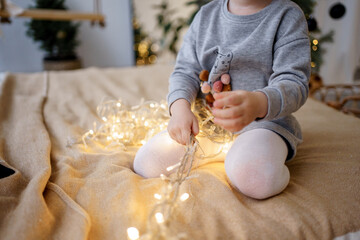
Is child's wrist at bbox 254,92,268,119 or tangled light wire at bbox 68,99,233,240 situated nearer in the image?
child's wrist at bbox 254,92,268,119

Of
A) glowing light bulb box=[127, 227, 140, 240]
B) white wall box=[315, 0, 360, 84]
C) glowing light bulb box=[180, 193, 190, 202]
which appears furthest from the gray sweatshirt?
white wall box=[315, 0, 360, 84]

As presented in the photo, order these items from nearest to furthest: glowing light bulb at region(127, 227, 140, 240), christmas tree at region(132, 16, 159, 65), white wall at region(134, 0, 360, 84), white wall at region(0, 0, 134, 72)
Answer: glowing light bulb at region(127, 227, 140, 240)
white wall at region(134, 0, 360, 84)
white wall at region(0, 0, 134, 72)
christmas tree at region(132, 16, 159, 65)

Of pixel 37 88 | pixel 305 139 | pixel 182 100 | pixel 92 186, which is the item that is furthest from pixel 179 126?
pixel 37 88

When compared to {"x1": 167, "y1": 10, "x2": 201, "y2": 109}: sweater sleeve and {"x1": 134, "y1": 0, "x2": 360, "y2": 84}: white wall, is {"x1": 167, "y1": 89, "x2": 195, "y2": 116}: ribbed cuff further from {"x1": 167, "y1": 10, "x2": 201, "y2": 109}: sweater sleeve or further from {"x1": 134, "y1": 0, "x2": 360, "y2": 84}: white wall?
{"x1": 134, "y1": 0, "x2": 360, "y2": 84}: white wall

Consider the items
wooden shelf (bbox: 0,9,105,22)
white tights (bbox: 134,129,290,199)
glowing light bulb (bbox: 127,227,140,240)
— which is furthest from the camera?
wooden shelf (bbox: 0,9,105,22)

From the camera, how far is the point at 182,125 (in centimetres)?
64

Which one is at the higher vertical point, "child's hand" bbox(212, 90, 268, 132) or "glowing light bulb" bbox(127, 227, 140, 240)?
"child's hand" bbox(212, 90, 268, 132)

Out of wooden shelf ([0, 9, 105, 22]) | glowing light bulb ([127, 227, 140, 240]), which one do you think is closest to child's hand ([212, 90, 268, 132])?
glowing light bulb ([127, 227, 140, 240])

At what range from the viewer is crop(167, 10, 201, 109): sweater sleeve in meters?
0.73

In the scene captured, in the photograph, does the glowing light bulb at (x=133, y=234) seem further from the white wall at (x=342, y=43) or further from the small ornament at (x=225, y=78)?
the white wall at (x=342, y=43)

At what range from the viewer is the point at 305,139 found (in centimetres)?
86

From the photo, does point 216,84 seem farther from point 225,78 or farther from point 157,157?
point 157,157

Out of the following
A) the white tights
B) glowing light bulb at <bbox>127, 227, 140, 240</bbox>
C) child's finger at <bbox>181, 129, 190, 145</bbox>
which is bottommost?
glowing light bulb at <bbox>127, 227, 140, 240</bbox>

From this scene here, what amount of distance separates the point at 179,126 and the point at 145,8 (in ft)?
10.5
